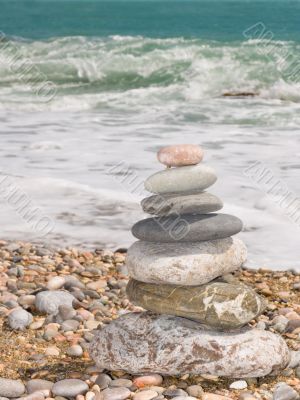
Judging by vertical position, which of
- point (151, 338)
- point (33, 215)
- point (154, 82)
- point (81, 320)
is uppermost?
point (151, 338)

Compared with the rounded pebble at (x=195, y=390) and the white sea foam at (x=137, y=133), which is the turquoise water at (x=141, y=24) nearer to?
the white sea foam at (x=137, y=133)

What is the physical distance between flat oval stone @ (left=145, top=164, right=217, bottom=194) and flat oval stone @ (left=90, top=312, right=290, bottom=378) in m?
0.72

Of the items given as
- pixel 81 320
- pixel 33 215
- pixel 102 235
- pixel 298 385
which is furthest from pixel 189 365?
pixel 33 215

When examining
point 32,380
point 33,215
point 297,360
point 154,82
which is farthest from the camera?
point 154,82

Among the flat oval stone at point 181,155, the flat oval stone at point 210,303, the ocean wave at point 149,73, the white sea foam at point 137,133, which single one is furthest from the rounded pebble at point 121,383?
the ocean wave at point 149,73

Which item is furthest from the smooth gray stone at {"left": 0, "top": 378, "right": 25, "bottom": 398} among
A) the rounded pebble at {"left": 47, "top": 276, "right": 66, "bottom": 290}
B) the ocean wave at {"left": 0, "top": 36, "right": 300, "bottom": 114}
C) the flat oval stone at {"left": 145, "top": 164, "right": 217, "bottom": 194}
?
the ocean wave at {"left": 0, "top": 36, "right": 300, "bottom": 114}

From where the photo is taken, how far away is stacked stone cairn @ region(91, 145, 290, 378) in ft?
13.7

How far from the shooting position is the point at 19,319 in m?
4.93

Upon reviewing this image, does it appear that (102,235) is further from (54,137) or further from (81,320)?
(54,137)

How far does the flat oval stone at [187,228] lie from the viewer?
14.0 feet

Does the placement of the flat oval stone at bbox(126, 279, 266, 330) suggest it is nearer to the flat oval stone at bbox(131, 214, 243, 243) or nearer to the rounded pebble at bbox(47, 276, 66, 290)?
the flat oval stone at bbox(131, 214, 243, 243)

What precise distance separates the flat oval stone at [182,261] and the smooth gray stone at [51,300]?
100 centimetres

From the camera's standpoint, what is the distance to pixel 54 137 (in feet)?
41.5

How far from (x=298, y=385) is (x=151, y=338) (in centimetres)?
83
